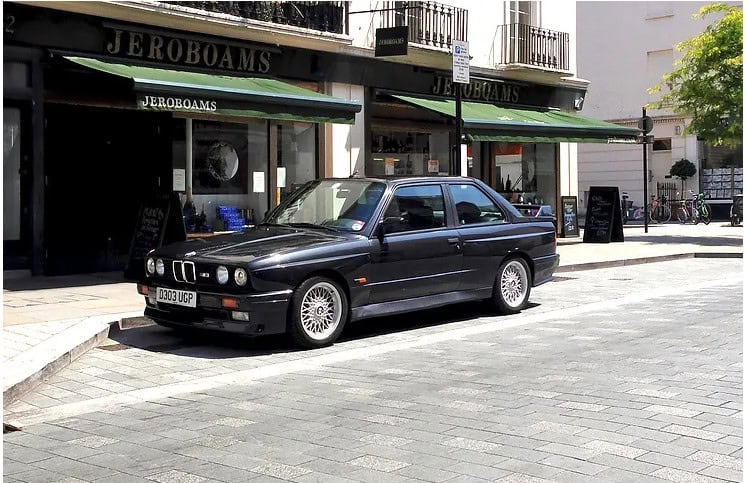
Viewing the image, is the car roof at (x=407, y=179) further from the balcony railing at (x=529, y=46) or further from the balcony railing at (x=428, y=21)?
the balcony railing at (x=529, y=46)

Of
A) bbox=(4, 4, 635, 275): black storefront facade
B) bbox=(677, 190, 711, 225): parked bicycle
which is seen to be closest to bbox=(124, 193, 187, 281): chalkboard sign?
bbox=(4, 4, 635, 275): black storefront facade

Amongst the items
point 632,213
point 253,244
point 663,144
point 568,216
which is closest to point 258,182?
point 253,244

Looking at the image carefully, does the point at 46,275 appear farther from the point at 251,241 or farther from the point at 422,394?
the point at 422,394

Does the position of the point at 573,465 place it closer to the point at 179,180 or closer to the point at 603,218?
the point at 179,180

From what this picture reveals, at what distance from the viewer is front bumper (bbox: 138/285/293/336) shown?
7.66m

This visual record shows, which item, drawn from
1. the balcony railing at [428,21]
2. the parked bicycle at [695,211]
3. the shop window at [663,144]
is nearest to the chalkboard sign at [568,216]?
the balcony railing at [428,21]

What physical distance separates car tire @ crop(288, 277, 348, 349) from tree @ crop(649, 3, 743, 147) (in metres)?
15.3

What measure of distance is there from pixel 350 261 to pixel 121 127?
6888mm

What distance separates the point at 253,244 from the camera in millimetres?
8234

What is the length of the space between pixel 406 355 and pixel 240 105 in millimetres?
6236

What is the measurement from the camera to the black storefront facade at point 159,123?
41.2 ft

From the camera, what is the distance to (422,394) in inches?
247

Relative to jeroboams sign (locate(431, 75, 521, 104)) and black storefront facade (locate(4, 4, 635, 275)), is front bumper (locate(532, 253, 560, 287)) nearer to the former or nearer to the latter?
black storefront facade (locate(4, 4, 635, 275))

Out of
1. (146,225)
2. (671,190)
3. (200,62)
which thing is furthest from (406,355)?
(671,190)
